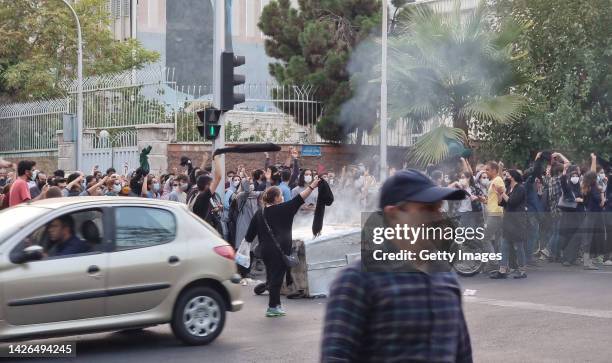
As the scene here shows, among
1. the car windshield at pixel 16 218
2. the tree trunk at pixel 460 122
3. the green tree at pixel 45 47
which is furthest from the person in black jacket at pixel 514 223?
the green tree at pixel 45 47

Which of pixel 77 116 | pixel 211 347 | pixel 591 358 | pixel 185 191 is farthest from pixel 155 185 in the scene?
pixel 591 358

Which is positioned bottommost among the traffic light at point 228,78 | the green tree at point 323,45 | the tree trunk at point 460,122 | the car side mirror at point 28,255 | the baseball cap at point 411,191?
the car side mirror at point 28,255

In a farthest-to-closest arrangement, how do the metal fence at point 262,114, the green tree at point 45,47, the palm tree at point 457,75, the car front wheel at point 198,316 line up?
the green tree at point 45,47
the metal fence at point 262,114
the palm tree at point 457,75
the car front wheel at point 198,316

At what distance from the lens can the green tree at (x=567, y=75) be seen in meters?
23.0

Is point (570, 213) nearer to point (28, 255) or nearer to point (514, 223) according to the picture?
point (514, 223)

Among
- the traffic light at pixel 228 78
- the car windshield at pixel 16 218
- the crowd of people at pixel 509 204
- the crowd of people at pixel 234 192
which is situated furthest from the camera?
the traffic light at pixel 228 78

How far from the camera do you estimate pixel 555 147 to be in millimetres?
23578

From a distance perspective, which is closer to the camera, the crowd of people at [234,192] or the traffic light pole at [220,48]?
the crowd of people at [234,192]

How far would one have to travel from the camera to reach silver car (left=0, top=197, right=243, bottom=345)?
8.38 meters

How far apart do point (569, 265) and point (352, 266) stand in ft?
45.6

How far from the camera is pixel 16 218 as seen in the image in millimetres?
8766

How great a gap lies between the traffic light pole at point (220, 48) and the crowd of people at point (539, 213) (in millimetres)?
3746

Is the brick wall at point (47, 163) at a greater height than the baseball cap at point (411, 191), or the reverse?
the baseball cap at point (411, 191)

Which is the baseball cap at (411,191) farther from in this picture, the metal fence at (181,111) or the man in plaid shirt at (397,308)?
the metal fence at (181,111)
